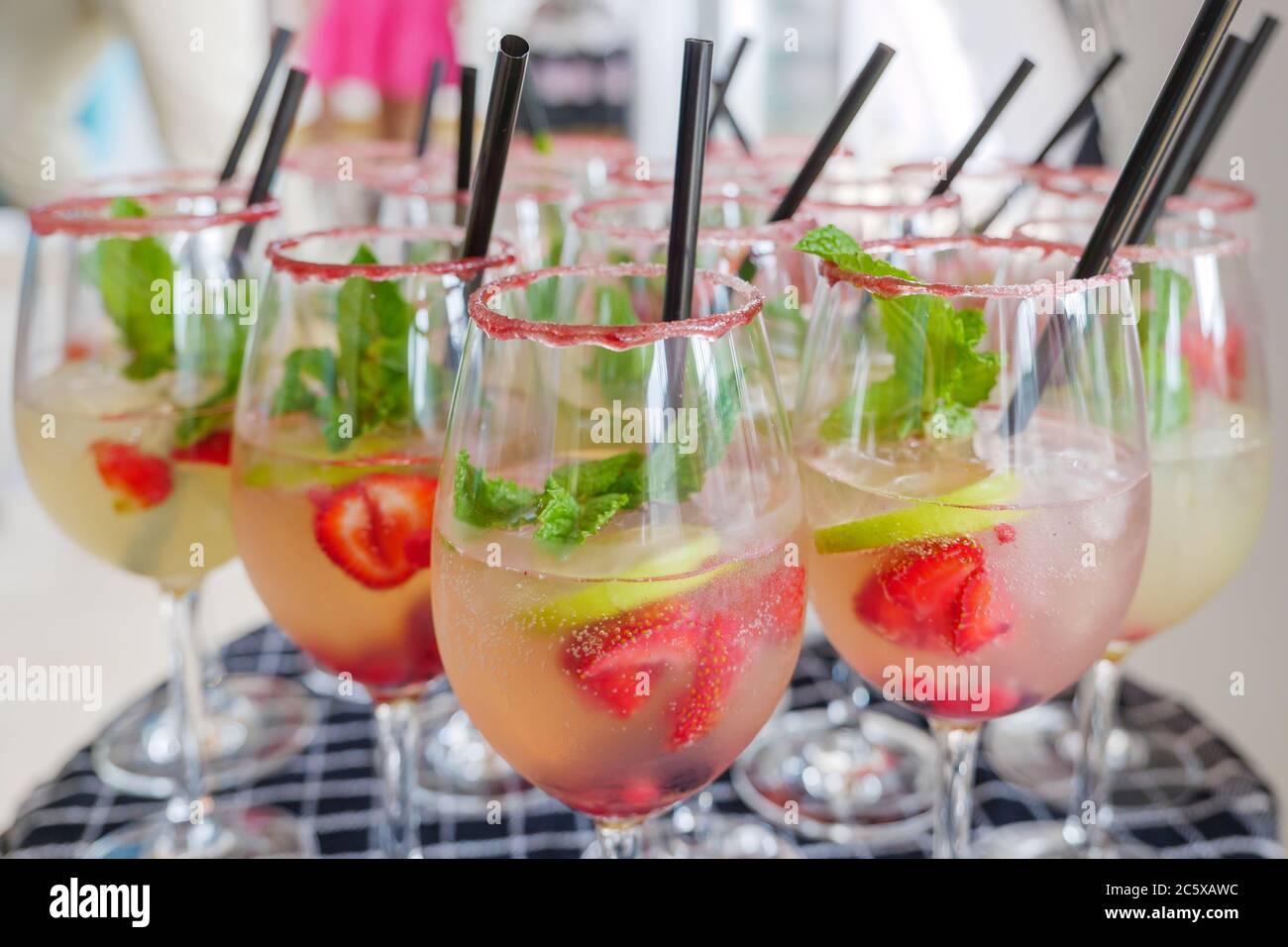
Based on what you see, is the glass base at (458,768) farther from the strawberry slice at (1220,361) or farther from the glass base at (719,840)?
the strawberry slice at (1220,361)

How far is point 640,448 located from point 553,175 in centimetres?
67

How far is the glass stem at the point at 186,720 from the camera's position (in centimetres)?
102

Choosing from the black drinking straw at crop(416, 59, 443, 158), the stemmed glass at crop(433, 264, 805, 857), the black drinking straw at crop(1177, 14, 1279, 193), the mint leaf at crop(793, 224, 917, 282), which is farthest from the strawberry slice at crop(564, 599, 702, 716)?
the black drinking straw at crop(416, 59, 443, 158)

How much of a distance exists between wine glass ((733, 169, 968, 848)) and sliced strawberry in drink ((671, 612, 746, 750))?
37 centimetres

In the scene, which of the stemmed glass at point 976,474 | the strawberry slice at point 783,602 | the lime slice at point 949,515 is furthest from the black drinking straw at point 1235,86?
the strawberry slice at point 783,602

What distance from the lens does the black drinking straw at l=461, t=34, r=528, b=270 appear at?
0.68 m

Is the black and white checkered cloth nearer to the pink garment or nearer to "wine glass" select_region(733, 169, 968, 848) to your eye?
"wine glass" select_region(733, 169, 968, 848)

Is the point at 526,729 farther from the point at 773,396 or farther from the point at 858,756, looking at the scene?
the point at 858,756

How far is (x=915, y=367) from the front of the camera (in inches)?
27.2

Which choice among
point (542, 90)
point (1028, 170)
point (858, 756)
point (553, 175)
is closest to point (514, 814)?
point (858, 756)

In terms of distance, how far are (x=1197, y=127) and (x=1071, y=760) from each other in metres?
0.62

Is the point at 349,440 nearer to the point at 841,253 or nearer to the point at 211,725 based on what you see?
the point at 841,253

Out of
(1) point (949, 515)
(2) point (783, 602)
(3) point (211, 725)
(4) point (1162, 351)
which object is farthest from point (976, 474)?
(3) point (211, 725)

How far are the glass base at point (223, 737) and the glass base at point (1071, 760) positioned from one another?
68 centimetres
